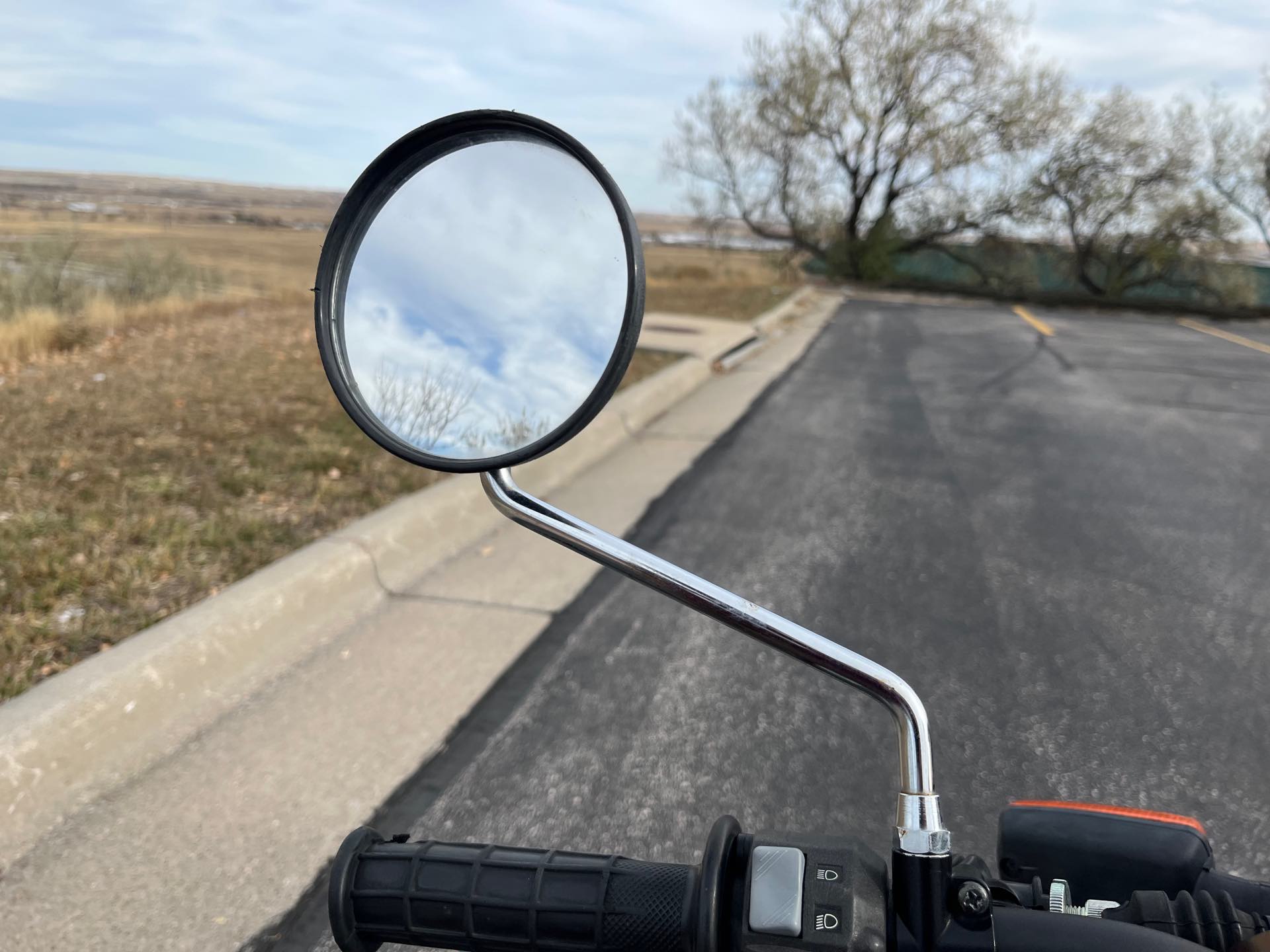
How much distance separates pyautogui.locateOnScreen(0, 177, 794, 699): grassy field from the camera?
143 inches

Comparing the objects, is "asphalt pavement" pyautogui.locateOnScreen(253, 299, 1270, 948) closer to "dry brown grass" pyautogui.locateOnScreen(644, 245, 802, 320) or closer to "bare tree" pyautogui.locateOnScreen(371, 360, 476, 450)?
"bare tree" pyautogui.locateOnScreen(371, 360, 476, 450)

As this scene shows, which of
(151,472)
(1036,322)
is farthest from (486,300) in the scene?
(1036,322)

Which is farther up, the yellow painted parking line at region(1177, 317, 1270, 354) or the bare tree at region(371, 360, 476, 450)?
the bare tree at region(371, 360, 476, 450)

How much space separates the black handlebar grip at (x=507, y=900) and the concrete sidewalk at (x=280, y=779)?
145 centimetres

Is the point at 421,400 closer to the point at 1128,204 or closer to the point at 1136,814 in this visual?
the point at 1136,814

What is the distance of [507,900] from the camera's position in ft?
3.35

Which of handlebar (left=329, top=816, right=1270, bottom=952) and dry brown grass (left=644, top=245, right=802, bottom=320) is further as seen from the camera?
dry brown grass (left=644, top=245, right=802, bottom=320)

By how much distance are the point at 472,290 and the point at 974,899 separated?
94cm

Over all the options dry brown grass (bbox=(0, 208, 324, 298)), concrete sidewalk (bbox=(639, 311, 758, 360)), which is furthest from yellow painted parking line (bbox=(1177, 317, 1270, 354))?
dry brown grass (bbox=(0, 208, 324, 298))

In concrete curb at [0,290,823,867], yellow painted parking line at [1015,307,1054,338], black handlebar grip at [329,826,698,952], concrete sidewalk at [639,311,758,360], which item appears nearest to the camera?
black handlebar grip at [329,826,698,952]

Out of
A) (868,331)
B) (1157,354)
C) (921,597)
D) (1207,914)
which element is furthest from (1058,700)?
(868,331)

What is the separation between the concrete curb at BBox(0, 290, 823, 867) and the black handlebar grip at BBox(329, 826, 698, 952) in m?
1.90

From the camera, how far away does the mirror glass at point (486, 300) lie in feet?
4.22

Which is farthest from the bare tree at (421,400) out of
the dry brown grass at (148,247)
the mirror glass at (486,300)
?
the dry brown grass at (148,247)
